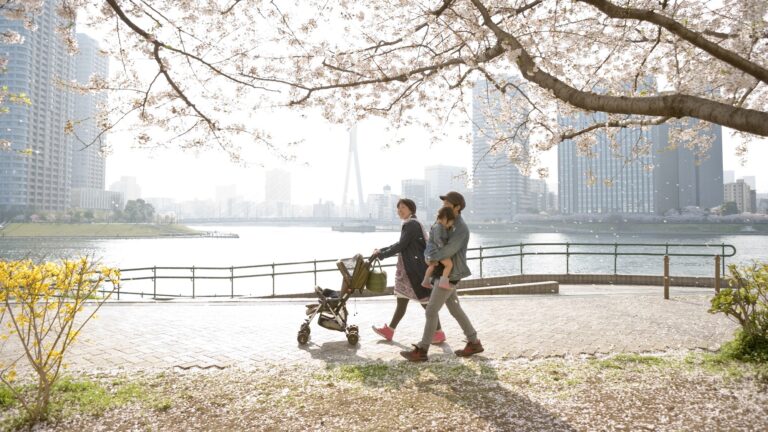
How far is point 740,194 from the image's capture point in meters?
143

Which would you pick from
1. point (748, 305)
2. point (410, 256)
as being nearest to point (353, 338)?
point (410, 256)

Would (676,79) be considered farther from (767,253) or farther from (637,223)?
(637,223)

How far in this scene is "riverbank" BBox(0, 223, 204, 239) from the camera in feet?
283

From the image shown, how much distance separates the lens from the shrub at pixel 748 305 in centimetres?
408

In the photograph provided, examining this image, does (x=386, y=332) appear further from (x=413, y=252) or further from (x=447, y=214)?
(x=447, y=214)

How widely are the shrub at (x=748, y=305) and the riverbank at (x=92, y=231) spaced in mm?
103274

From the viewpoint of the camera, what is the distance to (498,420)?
311 cm

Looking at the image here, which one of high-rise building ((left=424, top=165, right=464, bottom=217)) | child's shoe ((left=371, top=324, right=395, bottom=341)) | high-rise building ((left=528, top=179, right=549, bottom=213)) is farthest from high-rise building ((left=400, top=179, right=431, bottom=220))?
child's shoe ((left=371, top=324, right=395, bottom=341))

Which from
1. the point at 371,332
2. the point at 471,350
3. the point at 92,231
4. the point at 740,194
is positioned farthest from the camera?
the point at 740,194

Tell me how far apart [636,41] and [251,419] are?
7445 mm

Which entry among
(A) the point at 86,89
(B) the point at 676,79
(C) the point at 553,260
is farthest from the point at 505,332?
(C) the point at 553,260

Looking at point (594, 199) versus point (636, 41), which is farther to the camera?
point (594, 199)

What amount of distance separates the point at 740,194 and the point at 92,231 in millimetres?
179124

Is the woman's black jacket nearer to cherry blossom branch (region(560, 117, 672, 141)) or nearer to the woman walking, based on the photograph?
the woman walking
